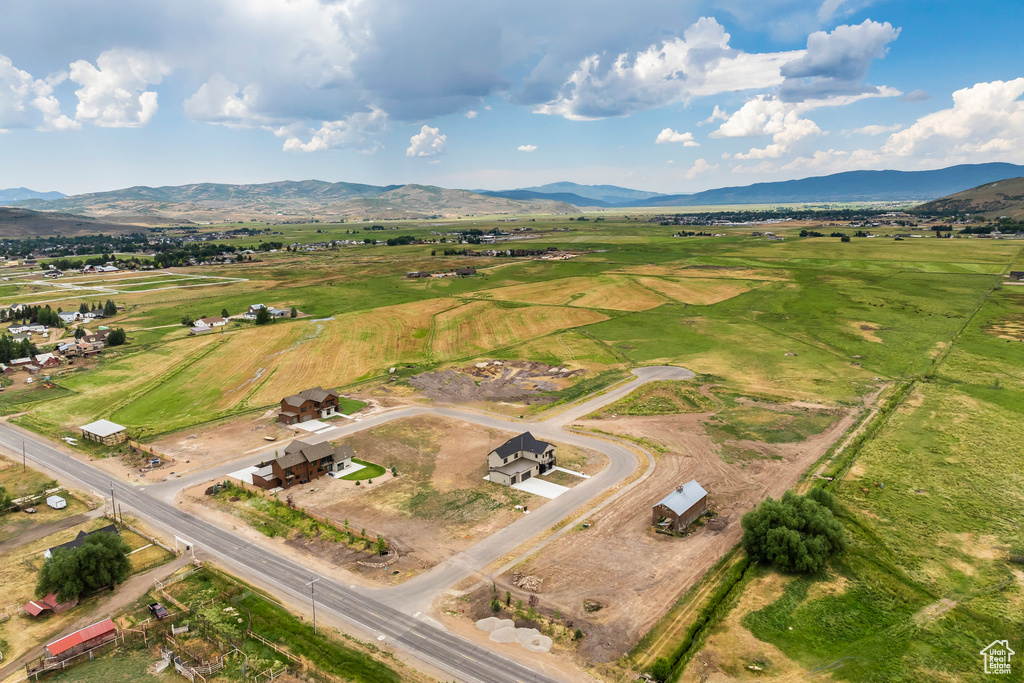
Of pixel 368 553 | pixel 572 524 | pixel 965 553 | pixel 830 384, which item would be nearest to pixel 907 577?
pixel 965 553

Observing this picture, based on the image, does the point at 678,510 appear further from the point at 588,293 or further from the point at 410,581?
the point at 588,293

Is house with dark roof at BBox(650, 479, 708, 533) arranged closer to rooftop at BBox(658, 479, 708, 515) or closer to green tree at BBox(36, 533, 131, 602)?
rooftop at BBox(658, 479, 708, 515)

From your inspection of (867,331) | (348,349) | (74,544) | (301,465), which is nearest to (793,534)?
(301,465)

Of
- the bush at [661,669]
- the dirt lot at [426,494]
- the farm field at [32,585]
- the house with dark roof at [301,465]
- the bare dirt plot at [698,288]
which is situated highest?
the bare dirt plot at [698,288]

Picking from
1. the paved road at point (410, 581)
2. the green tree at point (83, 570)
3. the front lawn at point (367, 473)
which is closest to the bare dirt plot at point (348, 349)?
the paved road at point (410, 581)

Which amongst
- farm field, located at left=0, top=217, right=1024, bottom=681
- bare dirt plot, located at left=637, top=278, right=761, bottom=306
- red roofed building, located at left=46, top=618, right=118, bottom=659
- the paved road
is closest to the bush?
farm field, located at left=0, top=217, right=1024, bottom=681

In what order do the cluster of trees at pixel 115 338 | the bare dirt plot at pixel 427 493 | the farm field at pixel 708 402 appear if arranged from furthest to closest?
the cluster of trees at pixel 115 338 < the bare dirt plot at pixel 427 493 < the farm field at pixel 708 402

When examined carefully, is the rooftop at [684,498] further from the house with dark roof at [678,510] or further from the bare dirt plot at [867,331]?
the bare dirt plot at [867,331]
